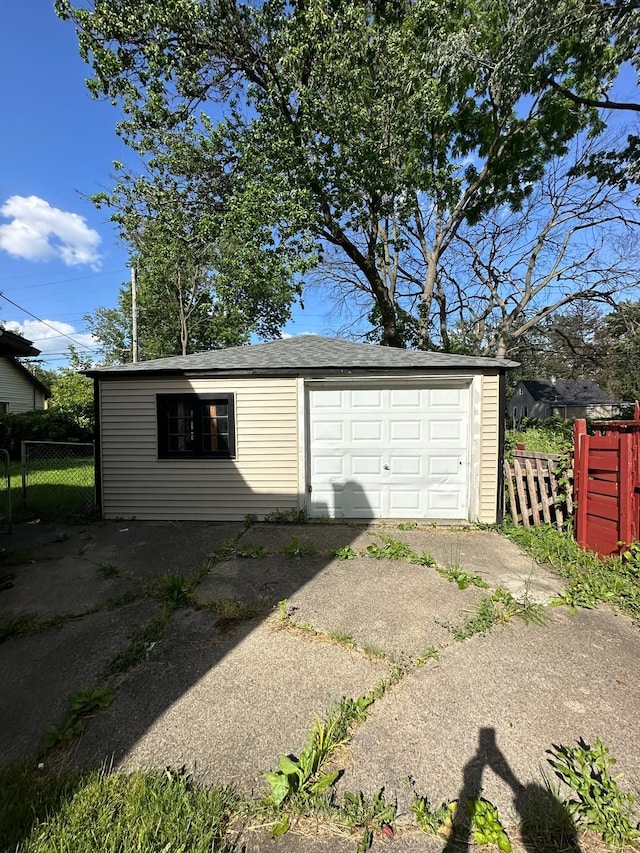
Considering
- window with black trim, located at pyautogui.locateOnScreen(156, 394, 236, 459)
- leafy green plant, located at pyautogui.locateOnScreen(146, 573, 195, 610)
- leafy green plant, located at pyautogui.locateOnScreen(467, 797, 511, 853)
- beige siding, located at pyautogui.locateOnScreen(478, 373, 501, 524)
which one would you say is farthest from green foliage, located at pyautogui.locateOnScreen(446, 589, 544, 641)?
window with black trim, located at pyautogui.locateOnScreen(156, 394, 236, 459)

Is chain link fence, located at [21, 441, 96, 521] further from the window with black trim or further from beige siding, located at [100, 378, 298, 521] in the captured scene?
the window with black trim

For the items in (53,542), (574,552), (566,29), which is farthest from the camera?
(566,29)

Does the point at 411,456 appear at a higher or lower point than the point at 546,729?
higher

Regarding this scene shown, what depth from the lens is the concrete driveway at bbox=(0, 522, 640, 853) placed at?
1986 millimetres

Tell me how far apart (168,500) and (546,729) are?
19.7 feet

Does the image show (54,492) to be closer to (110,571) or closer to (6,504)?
(6,504)

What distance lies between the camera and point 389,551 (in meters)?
4.95

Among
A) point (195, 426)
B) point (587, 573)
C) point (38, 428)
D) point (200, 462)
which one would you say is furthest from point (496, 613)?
point (38, 428)

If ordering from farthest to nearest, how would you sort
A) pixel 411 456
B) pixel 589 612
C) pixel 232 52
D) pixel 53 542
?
1. pixel 232 52
2. pixel 411 456
3. pixel 53 542
4. pixel 589 612

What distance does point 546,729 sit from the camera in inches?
85.2

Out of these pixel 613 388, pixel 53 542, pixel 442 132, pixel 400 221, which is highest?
pixel 442 132

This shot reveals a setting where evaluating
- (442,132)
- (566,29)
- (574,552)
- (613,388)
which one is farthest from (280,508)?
(613,388)

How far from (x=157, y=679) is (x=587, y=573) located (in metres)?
4.13

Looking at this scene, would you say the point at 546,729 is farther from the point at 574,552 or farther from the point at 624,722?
the point at 574,552
